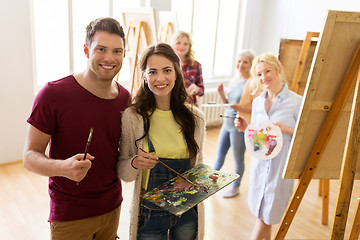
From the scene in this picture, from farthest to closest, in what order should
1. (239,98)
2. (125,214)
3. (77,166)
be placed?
(239,98) → (125,214) → (77,166)

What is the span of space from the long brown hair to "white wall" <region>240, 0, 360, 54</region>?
4118 millimetres

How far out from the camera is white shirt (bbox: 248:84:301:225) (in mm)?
2129

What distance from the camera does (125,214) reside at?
2971 mm

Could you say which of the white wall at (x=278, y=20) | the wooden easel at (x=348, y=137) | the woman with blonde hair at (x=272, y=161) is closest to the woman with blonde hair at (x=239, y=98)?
the woman with blonde hair at (x=272, y=161)

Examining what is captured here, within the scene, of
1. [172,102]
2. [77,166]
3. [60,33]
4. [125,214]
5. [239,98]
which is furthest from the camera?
[60,33]

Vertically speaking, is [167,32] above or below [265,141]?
above

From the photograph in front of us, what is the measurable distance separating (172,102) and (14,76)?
2786 mm

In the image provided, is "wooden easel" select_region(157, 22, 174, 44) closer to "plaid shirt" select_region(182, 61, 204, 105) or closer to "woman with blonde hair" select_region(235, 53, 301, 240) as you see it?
"plaid shirt" select_region(182, 61, 204, 105)

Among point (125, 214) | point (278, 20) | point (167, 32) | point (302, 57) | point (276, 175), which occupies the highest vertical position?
point (278, 20)

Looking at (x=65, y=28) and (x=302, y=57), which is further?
(x=65, y=28)

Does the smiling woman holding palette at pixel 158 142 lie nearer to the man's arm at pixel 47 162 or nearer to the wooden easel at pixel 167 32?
the man's arm at pixel 47 162

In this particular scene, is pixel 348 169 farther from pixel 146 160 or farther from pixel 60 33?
pixel 60 33

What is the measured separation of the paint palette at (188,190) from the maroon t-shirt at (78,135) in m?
0.24

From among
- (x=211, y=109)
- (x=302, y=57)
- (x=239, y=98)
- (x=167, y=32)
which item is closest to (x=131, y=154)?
(x=239, y=98)
